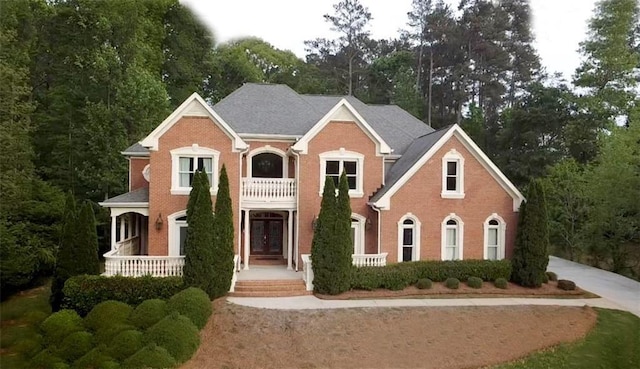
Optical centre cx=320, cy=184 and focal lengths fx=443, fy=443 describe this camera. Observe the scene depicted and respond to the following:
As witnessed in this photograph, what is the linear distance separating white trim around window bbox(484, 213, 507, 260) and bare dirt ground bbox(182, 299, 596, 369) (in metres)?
4.15

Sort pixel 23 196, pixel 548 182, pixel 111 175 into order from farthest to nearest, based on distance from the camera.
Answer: pixel 548 182 → pixel 111 175 → pixel 23 196

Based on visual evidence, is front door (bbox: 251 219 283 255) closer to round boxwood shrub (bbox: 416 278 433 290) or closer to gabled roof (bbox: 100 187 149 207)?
gabled roof (bbox: 100 187 149 207)

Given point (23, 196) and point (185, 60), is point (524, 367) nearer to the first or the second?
point (23, 196)

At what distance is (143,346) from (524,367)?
9.33 meters

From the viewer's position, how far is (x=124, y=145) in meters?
26.6

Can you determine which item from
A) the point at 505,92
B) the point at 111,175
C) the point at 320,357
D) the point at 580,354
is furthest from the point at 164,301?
the point at 505,92

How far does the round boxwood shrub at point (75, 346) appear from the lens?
451 inches

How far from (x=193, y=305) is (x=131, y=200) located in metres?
6.92

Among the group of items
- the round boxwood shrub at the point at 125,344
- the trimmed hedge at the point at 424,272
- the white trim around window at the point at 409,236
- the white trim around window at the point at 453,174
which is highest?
the white trim around window at the point at 453,174

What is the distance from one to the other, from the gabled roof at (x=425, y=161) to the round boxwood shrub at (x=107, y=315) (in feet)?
31.6

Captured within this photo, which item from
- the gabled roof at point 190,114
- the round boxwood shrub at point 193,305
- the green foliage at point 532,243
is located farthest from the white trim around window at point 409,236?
the round boxwood shrub at point 193,305

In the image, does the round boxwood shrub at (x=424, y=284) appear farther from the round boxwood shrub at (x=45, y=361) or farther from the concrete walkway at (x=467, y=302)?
the round boxwood shrub at (x=45, y=361)

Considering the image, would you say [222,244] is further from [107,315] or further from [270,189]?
[270,189]

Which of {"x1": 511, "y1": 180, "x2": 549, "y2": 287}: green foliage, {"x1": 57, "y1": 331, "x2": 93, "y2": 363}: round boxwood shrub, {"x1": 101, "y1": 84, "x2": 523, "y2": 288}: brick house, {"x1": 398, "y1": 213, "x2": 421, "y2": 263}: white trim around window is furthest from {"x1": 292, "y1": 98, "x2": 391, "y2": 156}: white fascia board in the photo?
{"x1": 57, "y1": 331, "x2": 93, "y2": 363}: round boxwood shrub
